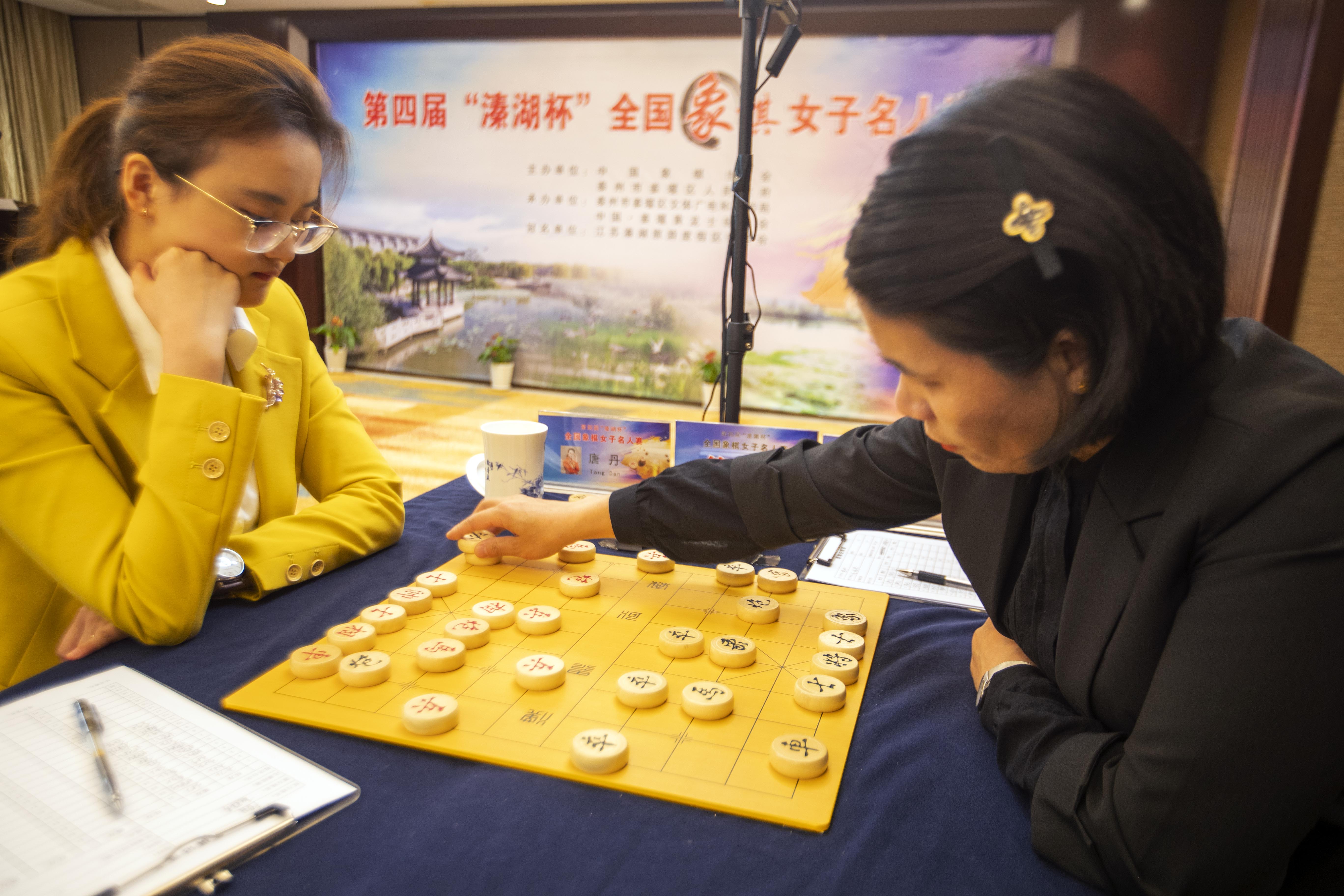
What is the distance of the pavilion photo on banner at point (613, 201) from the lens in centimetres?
500

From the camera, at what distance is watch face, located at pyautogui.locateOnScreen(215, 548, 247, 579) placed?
110 cm

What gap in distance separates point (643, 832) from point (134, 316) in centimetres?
102

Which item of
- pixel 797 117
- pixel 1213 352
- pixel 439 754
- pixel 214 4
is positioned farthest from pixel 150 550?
pixel 214 4

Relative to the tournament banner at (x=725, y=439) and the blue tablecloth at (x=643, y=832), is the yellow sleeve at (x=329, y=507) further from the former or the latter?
the tournament banner at (x=725, y=439)

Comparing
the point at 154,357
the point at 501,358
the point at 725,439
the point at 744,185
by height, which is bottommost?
the point at 501,358

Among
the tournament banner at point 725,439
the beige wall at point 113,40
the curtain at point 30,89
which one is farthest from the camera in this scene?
the beige wall at point 113,40

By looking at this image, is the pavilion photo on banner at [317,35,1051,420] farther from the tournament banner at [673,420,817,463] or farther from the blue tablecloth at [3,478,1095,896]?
the blue tablecloth at [3,478,1095,896]

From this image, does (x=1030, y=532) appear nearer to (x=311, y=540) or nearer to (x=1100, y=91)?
(x=1100, y=91)

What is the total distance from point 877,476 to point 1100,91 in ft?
1.91

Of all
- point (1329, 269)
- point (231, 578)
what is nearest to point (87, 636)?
point (231, 578)

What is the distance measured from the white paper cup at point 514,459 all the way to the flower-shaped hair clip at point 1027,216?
938 millimetres

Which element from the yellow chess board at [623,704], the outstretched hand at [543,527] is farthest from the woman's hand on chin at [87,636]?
the outstretched hand at [543,527]

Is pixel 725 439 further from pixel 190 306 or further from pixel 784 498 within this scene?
pixel 190 306

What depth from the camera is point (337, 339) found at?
20.2 ft
